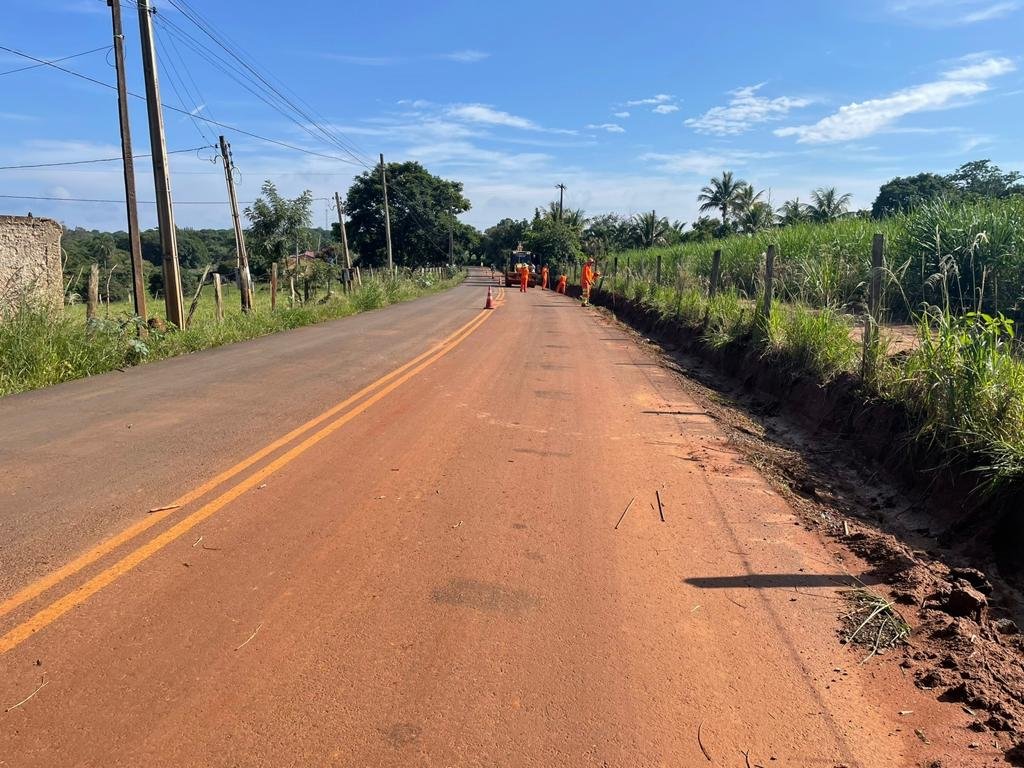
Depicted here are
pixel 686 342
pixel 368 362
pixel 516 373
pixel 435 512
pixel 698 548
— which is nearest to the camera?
pixel 698 548

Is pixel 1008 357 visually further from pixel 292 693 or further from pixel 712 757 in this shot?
pixel 292 693

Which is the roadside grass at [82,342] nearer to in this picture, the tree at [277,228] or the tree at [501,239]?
the tree at [277,228]

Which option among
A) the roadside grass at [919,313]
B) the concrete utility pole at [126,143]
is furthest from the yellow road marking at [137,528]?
the concrete utility pole at [126,143]

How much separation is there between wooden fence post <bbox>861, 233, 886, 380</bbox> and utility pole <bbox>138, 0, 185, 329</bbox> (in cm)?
1236

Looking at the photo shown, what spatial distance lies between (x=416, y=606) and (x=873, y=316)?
6.43m

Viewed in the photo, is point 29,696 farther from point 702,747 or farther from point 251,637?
point 702,747

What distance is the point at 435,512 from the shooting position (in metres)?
4.83

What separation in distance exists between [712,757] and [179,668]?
218 cm

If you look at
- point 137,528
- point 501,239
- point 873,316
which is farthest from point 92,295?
point 501,239

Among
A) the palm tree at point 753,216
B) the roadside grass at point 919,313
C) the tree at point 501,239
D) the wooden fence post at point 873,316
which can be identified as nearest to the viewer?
the roadside grass at point 919,313

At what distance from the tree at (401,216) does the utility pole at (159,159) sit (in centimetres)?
5240

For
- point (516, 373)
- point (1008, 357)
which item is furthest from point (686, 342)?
point (1008, 357)

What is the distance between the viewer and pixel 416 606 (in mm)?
3549

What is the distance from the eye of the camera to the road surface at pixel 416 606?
2633 mm
